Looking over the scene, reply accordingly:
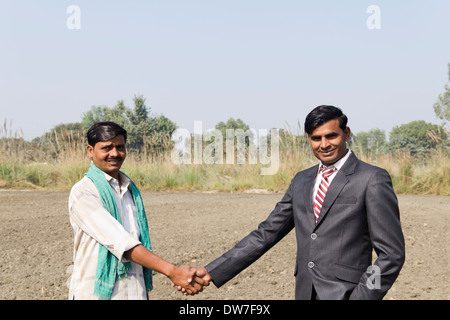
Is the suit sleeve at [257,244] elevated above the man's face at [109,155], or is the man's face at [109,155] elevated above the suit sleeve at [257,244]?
the man's face at [109,155]

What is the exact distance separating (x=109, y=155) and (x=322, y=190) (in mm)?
1148

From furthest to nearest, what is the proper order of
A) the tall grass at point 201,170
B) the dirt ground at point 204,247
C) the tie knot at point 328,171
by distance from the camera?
the tall grass at point 201,170 → the dirt ground at point 204,247 → the tie knot at point 328,171

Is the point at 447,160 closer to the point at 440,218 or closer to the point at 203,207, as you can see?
the point at 440,218

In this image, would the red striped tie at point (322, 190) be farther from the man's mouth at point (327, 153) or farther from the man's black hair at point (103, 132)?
the man's black hair at point (103, 132)

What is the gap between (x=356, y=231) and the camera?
88.1 inches

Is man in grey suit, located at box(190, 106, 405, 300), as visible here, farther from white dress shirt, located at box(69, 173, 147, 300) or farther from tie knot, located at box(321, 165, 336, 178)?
white dress shirt, located at box(69, 173, 147, 300)

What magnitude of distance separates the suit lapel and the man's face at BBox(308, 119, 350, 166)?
0.26ft

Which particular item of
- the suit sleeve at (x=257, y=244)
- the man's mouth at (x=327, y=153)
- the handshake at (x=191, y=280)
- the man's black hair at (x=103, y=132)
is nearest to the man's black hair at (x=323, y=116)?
the man's mouth at (x=327, y=153)

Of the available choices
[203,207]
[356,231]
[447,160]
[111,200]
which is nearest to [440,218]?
[203,207]

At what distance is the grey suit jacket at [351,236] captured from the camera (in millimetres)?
2125

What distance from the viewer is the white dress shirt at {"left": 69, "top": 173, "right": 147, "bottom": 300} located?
230cm

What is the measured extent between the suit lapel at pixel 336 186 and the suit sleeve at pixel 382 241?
0.45 feet

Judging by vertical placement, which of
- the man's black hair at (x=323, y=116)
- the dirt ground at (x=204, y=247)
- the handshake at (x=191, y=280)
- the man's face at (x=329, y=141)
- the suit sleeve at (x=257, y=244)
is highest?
the man's black hair at (x=323, y=116)

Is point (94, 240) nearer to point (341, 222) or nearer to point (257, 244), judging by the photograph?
point (257, 244)
